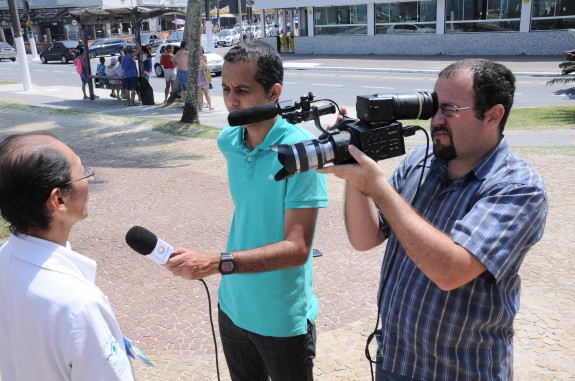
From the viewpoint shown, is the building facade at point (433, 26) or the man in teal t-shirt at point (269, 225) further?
the building facade at point (433, 26)

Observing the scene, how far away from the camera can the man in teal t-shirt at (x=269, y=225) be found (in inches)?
85.9

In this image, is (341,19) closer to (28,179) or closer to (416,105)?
(416,105)

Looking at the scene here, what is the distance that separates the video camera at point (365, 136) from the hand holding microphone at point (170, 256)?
0.45 meters

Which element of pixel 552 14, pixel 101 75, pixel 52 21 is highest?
pixel 52 21

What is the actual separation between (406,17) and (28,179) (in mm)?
29089

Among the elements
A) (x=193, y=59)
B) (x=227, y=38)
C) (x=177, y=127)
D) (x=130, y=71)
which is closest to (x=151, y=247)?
(x=177, y=127)

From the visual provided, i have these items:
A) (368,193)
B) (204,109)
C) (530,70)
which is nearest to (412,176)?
(368,193)

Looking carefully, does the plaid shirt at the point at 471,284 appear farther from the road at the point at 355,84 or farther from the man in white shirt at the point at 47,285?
the road at the point at 355,84

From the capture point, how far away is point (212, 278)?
4770 mm

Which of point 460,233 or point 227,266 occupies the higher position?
point 460,233

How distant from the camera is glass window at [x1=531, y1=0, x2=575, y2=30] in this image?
23891 millimetres

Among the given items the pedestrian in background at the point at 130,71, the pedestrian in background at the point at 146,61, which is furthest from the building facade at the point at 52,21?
the pedestrian in background at the point at 130,71

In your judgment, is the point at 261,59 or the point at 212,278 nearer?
the point at 261,59

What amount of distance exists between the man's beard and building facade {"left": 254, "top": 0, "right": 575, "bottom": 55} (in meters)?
25.5
